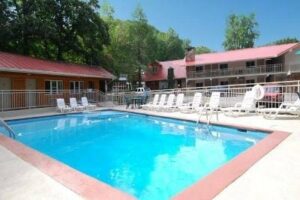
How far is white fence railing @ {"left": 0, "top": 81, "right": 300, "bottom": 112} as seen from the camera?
12320mm

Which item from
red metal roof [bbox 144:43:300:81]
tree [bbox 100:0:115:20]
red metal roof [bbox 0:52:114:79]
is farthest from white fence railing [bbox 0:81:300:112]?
tree [bbox 100:0:115:20]

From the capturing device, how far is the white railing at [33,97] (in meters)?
14.8

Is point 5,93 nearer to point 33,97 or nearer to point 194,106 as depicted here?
point 33,97

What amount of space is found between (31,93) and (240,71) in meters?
23.9

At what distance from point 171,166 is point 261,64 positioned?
28.9 metres

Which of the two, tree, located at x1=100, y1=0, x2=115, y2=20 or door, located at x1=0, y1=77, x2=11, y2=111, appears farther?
tree, located at x1=100, y1=0, x2=115, y2=20

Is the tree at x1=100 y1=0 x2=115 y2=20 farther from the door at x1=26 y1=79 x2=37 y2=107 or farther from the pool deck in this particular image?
the pool deck

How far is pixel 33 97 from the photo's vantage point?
1642 cm

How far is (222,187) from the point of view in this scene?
3.46 meters

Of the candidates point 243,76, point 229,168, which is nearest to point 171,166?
→ point 229,168

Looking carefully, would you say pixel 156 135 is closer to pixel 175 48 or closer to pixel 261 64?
pixel 261 64

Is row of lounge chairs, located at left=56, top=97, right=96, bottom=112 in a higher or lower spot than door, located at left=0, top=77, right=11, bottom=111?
lower

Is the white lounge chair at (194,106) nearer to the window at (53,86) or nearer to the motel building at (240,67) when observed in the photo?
the window at (53,86)

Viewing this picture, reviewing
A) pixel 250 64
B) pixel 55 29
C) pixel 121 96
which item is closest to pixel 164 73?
pixel 250 64
